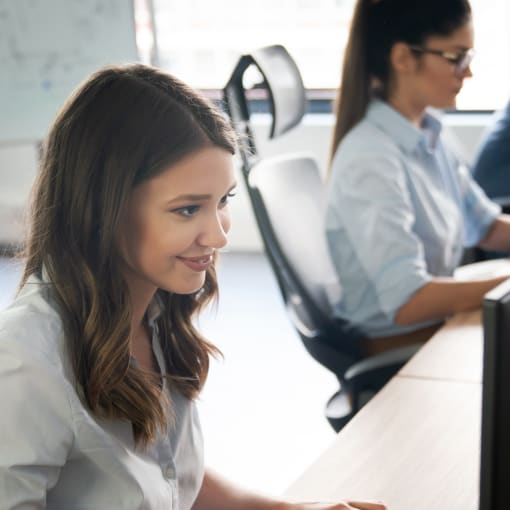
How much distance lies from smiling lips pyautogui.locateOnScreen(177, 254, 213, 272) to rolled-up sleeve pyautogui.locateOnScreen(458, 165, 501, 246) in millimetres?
1382

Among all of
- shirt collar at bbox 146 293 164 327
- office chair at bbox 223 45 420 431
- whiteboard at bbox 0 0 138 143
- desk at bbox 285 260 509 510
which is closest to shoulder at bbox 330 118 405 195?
office chair at bbox 223 45 420 431

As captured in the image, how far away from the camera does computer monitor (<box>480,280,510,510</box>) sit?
0.71 m

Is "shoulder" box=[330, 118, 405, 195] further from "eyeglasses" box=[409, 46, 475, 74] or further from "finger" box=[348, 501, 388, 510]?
"finger" box=[348, 501, 388, 510]

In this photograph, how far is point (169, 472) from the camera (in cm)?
101

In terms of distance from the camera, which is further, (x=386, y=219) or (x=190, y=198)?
(x=386, y=219)

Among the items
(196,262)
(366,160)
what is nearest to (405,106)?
(366,160)

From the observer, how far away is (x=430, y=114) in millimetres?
2113

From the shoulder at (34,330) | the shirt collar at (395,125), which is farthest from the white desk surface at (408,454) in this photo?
the shirt collar at (395,125)

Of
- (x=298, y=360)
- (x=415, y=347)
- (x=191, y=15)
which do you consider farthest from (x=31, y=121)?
(x=415, y=347)

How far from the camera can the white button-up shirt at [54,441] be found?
2.69 ft

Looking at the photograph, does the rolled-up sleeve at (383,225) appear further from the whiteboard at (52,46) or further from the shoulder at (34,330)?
the whiteboard at (52,46)

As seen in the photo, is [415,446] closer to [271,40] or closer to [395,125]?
[395,125]

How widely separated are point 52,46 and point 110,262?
3099 mm

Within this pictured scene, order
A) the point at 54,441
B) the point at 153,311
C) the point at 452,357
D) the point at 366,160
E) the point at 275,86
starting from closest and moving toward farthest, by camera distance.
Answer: the point at 54,441 → the point at 153,311 → the point at 452,357 → the point at 275,86 → the point at 366,160
